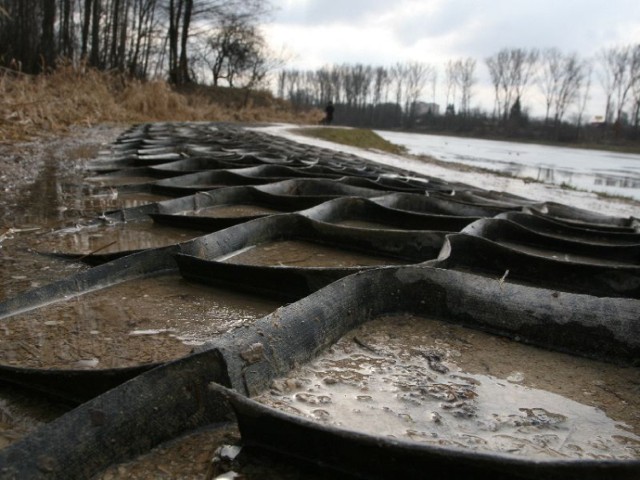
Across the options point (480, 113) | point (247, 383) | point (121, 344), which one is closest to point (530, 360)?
point (247, 383)

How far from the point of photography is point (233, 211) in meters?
2.70

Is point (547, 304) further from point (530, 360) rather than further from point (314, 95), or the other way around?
point (314, 95)

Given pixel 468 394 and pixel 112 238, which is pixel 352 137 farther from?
pixel 468 394

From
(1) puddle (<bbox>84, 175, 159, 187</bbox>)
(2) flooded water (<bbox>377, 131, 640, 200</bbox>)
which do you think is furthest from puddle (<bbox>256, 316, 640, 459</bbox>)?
(2) flooded water (<bbox>377, 131, 640, 200</bbox>)

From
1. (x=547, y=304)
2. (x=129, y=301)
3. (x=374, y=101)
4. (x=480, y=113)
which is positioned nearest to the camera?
(x=547, y=304)

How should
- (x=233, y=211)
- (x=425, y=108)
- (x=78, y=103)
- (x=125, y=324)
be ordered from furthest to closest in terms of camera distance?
(x=425, y=108) < (x=78, y=103) < (x=233, y=211) < (x=125, y=324)

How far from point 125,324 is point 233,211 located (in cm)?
158

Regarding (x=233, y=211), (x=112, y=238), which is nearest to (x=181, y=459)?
(x=112, y=238)

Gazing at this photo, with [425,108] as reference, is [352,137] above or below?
below

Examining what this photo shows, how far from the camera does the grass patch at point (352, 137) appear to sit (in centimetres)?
1698

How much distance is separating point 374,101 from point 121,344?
3347 inches

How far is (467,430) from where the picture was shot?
2.65ft

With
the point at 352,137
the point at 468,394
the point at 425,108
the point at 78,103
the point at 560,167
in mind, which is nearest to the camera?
the point at 468,394

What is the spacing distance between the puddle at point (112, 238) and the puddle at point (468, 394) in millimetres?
978
